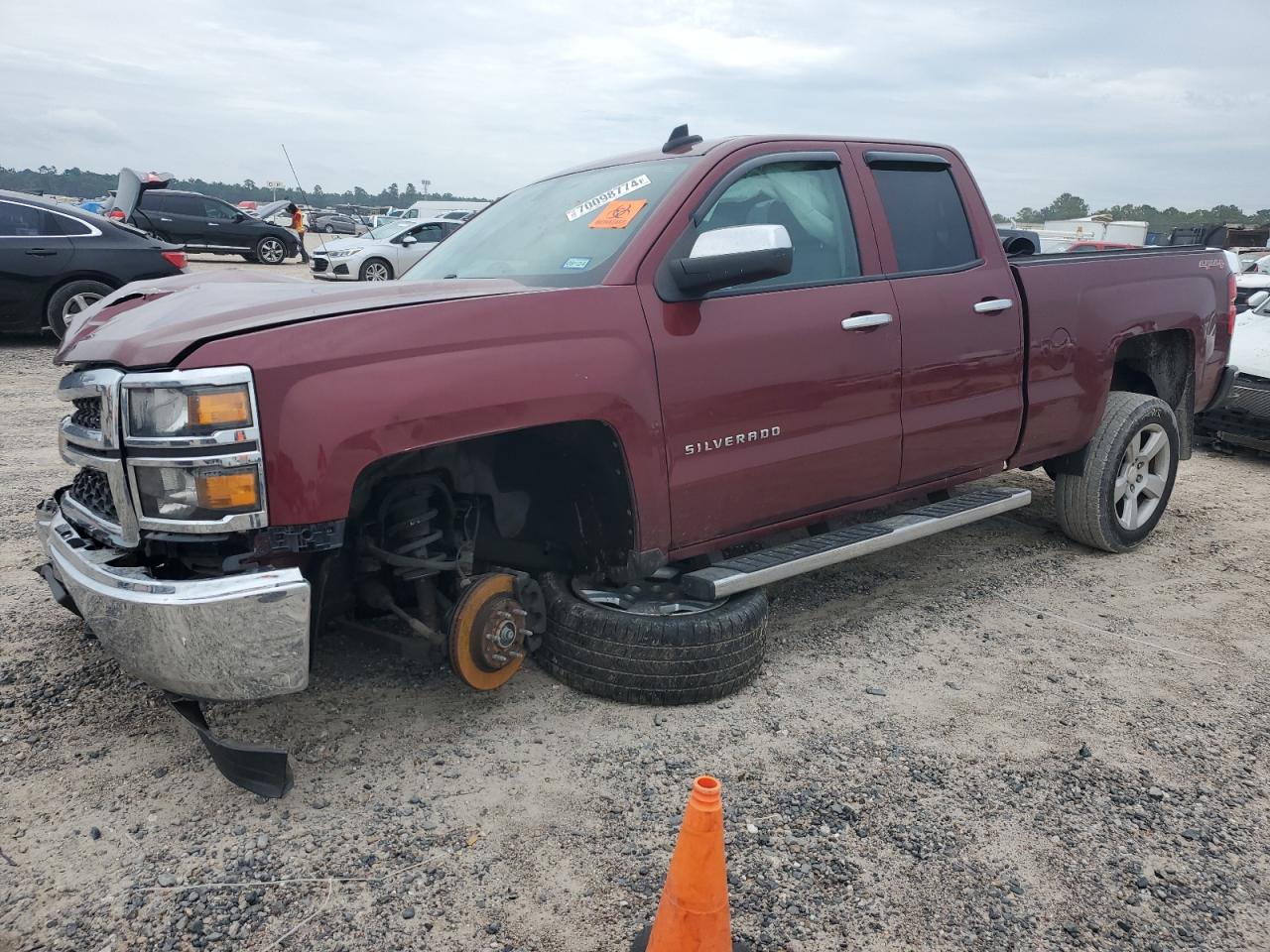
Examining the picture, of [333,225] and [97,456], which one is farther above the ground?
[333,225]

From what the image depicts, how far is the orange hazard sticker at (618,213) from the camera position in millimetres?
3352

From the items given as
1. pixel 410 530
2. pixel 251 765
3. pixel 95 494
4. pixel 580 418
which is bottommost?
pixel 251 765

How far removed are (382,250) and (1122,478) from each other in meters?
14.7

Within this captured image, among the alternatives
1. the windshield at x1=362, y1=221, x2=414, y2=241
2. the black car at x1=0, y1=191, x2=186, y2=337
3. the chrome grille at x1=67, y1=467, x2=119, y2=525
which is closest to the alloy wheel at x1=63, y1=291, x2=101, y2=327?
the black car at x1=0, y1=191, x2=186, y2=337

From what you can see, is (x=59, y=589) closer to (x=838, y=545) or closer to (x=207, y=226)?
(x=838, y=545)

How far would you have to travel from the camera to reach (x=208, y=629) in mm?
2428

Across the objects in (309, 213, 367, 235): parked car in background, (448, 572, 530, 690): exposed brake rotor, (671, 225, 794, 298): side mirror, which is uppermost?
(309, 213, 367, 235): parked car in background

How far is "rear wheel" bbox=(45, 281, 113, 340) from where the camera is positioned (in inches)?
364

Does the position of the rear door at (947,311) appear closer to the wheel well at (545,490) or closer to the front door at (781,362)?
the front door at (781,362)

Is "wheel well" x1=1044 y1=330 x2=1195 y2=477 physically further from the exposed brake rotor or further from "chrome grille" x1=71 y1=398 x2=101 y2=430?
"chrome grille" x1=71 y1=398 x2=101 y2=430

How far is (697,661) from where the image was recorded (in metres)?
3.25

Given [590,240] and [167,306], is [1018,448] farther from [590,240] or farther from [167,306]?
[167,306]

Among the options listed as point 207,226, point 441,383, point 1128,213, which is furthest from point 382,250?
point 1128,213

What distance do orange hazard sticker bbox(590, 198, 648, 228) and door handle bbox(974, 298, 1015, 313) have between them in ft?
5.19
